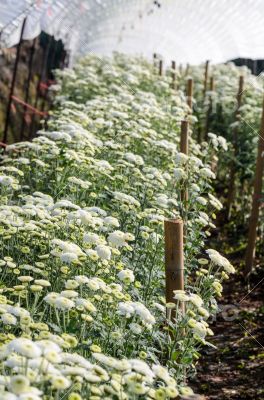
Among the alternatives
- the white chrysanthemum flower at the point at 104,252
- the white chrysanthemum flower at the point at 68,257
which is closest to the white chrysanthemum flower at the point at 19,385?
the white chrysanthemum flower at the point at 68,257

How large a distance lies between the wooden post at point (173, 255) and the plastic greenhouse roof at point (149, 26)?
5.84 m

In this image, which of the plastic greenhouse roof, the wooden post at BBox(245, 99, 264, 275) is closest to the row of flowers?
the wooden post at BBox(245, 99, 264, 275)

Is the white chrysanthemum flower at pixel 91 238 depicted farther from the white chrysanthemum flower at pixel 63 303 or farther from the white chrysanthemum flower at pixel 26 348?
the white chrysanthemum flower at pixel 26 348

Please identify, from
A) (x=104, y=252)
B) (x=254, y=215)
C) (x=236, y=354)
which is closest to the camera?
(x=104, y=252)

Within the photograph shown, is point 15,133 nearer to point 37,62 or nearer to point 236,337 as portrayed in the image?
point 37,62

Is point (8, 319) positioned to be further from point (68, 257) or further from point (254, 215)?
point (254, 215)

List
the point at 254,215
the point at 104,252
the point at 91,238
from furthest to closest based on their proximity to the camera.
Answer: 1. the point at 254,215
2. the point at 91,238
3. the point at 104,252

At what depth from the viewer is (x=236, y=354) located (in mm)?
5492

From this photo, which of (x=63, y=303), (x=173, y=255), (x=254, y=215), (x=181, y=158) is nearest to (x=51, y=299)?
(x=63, y=303)

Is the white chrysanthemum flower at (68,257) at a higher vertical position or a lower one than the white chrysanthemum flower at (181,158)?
lower

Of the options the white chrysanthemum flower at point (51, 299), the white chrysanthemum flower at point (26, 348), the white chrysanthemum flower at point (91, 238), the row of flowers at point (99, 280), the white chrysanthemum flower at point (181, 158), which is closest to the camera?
the white chrysanthemum flower at point (26, 348)

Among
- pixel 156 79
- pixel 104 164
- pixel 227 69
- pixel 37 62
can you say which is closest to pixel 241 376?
pixel 104 164

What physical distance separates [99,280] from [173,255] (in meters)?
0.62

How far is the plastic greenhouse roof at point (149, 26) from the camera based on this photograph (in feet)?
33.0
